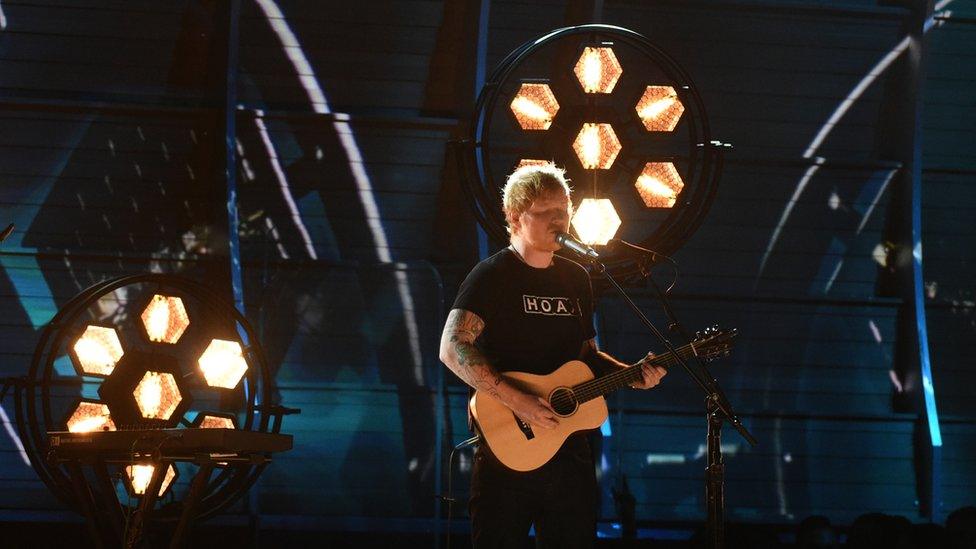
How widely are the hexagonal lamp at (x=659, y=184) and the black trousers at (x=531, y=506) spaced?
258cm

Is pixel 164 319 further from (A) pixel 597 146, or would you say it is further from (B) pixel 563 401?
(B) pixel 563 401

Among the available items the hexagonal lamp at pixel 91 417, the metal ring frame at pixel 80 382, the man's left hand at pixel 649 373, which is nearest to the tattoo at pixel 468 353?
the man's left hand at pixel 649 373

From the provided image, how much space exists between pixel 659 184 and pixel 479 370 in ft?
8.61

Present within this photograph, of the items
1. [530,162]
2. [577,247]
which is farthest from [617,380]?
[530,162]

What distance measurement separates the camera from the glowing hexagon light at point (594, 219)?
17.0 feet

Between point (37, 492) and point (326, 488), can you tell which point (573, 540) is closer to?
point (326, 488)

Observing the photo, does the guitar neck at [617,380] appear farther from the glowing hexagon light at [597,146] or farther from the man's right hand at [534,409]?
the glowing hexagon light at [597,146]

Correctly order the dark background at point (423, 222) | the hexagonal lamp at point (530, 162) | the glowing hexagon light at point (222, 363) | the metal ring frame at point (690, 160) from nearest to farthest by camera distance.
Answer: the metal ring frame at point (690, 160) < the hexagonal lamp at point (530, 162) < the glowing hexagon light at point (222, 363) < the dark background at point (423, 222)

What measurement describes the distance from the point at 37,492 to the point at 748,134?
483 centimetres

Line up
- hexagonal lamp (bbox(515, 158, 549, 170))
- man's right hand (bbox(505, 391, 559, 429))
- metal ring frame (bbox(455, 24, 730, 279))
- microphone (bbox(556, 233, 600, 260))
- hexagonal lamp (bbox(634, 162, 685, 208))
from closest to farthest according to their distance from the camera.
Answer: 1. man's right hand (bbox(505, 391, 559, 429))
2. microphone (bbox(556, 233, 600, 260))
3. metal ring frame (bbox(455, 24, 730, 279))
4. hexagonal lamp (bbox(515, 158, 549, 170))
5. hexagonal lamp (bbox(634, 162, 685, 208))

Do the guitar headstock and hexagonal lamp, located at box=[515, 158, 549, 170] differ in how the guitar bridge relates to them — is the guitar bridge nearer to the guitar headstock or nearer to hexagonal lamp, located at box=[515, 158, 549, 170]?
the guitar headstock

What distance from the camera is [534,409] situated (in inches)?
109

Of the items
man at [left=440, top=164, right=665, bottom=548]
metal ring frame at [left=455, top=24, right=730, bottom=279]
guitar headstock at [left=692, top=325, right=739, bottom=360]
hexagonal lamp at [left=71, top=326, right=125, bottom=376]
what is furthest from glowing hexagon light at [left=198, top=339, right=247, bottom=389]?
guitar headstock at [left=692, top=325, right=739, bottom=360]

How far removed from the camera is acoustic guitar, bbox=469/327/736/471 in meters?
2.84
